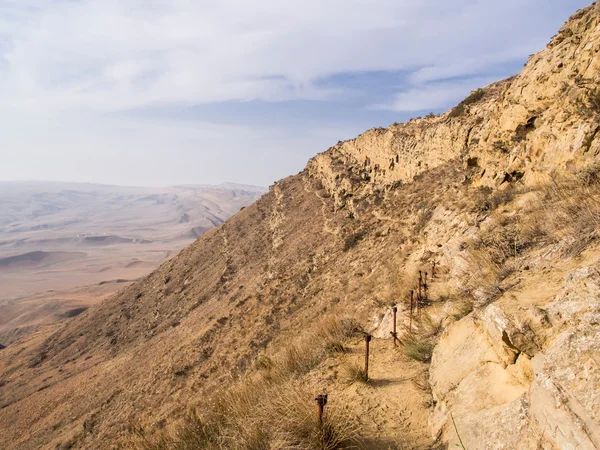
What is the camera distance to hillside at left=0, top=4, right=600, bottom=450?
109 inches

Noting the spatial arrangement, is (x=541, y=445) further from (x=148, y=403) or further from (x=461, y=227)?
(x=148, y=403)

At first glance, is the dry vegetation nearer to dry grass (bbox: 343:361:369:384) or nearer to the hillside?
the hillside

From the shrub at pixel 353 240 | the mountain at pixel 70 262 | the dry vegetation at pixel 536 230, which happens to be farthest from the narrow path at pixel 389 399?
the mountain at pixel 70 262

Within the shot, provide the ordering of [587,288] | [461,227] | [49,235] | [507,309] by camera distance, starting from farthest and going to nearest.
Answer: [49,235]
[461,227]
[507,309]
[587,288]

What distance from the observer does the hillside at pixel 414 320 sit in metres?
2.76

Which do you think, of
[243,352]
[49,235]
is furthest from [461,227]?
→ [49,235]

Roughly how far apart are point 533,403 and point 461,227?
23.5 feet

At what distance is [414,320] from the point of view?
5664 millimetres

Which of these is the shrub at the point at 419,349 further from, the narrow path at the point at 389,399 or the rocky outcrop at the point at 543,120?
→ the rocky outcrop at the point at 543,120

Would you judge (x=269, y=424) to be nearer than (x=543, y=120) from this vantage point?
Yes

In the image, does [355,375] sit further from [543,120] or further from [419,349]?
[543,120]

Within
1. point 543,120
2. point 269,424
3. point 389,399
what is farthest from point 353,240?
point 269,424

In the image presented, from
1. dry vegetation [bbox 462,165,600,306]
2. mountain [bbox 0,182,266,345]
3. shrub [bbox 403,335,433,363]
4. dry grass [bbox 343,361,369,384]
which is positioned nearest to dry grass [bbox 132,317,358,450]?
dry grass [bbox 343,361,369,384]

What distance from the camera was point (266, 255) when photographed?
88.5ft
